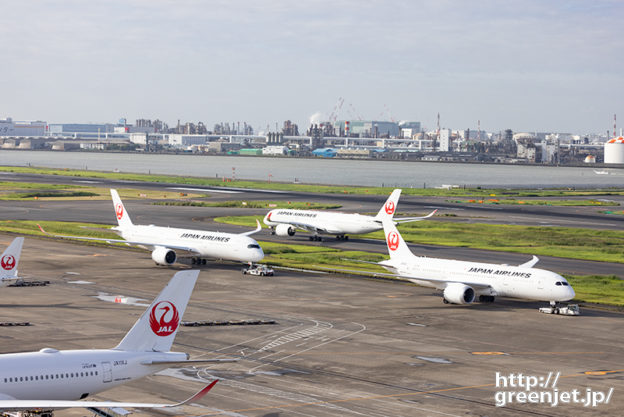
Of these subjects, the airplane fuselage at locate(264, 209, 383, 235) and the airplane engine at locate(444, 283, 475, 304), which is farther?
the airplane fuselage at locate(264, 209, 383, 235)

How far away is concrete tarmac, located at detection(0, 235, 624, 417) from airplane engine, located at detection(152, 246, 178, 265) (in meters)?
2.58

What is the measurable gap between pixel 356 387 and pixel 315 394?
2695mm

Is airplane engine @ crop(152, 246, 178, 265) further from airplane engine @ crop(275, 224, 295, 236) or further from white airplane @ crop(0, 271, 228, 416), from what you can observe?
white airplane @ crop(0, 271, 228, 416)

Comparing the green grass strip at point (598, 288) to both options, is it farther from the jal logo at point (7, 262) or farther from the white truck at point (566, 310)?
the jal logo at point (7, 262)

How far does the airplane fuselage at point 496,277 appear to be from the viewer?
67188mm

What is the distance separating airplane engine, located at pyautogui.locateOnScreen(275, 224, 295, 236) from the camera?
395ft

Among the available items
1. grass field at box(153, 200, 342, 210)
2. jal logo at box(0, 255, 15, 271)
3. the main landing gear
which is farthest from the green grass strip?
grass field at box(153, 200, 342, 210)

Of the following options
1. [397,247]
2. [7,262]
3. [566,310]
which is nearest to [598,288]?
[566,310]

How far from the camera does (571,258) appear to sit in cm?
10400

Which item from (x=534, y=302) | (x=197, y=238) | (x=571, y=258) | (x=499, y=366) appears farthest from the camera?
(x=571, y=258)

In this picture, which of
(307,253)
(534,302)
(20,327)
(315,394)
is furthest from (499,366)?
(307,253)

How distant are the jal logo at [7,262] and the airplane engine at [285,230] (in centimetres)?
6430

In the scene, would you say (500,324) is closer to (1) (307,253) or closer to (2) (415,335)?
(2) (415,335)

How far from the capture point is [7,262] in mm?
58156
